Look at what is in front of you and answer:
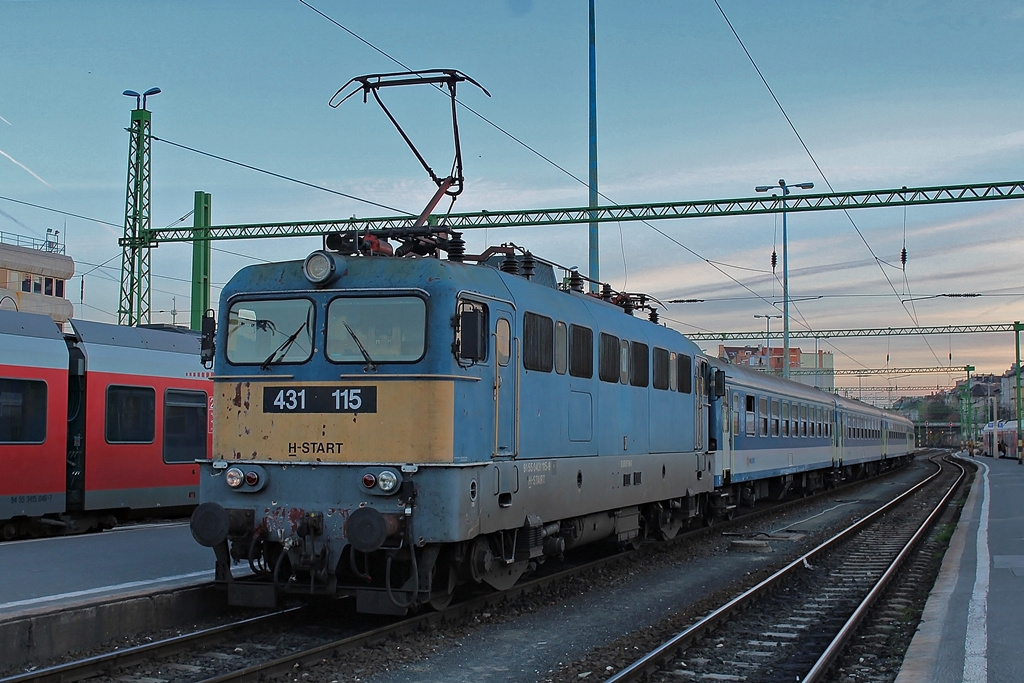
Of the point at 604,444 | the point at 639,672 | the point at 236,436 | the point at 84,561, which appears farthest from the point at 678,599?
the point at 84,561

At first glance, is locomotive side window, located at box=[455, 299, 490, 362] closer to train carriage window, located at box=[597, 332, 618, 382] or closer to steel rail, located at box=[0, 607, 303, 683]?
steel rail, located at box=[0, 607, 303, 683]

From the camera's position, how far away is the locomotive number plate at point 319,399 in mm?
9758

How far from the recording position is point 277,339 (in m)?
10.2

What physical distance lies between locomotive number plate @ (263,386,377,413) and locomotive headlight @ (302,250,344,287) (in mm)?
1033

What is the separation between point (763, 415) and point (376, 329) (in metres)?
17.5

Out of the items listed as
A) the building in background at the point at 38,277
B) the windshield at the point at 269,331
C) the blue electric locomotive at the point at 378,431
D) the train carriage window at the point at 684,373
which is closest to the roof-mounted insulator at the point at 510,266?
the blue electric locomotive at the point at 378,431

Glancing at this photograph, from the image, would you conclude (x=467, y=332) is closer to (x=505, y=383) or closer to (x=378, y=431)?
(x=505, y=383)

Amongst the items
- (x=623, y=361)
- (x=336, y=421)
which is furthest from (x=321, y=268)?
(x=623, y=361)

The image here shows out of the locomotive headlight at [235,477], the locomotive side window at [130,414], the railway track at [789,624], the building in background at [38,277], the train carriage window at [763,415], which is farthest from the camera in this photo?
the building in background at [38,277]

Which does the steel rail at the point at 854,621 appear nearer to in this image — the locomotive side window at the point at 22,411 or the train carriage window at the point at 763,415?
the train carriage window at the point at 763,415

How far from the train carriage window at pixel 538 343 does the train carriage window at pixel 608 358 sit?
5.05 feet

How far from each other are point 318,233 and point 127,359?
1206 centimetres

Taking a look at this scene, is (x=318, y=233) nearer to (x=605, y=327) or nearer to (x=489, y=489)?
(x=605, y=327)

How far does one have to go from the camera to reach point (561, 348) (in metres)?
12.0
